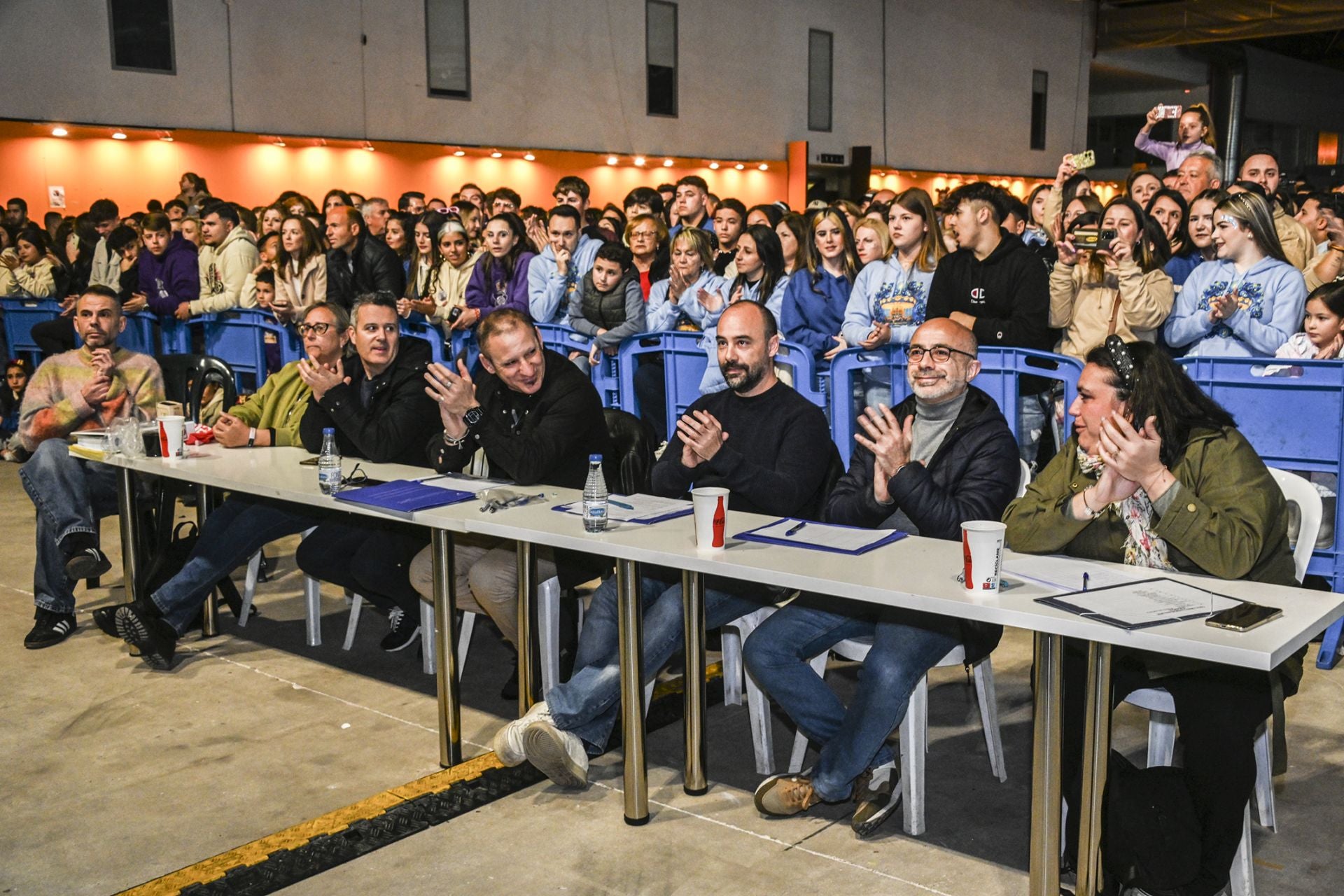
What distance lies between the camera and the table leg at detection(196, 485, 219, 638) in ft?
15.9

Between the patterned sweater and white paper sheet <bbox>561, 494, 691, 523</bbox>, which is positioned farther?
the patterned sweater

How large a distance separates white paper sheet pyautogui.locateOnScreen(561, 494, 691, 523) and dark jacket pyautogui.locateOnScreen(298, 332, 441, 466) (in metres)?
1.05

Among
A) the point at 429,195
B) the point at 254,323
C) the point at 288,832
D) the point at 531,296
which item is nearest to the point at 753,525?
the point at 288,832

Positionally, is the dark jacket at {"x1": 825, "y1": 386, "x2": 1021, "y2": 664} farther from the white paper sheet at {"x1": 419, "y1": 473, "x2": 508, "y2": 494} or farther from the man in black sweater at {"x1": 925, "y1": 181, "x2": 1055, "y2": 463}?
the man in black sweater at {"x1": 925, "y1": 181, "x2": 1055, "y2": 463}

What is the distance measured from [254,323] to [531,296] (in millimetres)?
2062

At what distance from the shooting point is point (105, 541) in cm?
641

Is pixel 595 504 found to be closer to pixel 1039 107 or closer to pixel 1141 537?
pixel 1141 537

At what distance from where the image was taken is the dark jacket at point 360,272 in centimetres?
786

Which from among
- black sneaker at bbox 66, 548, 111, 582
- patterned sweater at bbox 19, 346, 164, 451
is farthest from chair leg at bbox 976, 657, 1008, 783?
patterned sweater at bbox 19, 346, 164, 451

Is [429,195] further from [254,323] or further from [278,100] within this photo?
[254,323]

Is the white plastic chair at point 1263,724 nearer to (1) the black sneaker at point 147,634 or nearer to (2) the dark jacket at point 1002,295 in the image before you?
(2) the dark jacket at point 1002,295

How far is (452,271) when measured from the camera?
7664mm

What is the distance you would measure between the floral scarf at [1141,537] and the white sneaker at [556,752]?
1478 millimetres

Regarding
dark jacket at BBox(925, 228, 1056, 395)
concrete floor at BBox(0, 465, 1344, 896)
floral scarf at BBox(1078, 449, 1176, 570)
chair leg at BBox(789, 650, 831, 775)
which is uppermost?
dark jacket at BBox(925, 228, 1056, 395)
